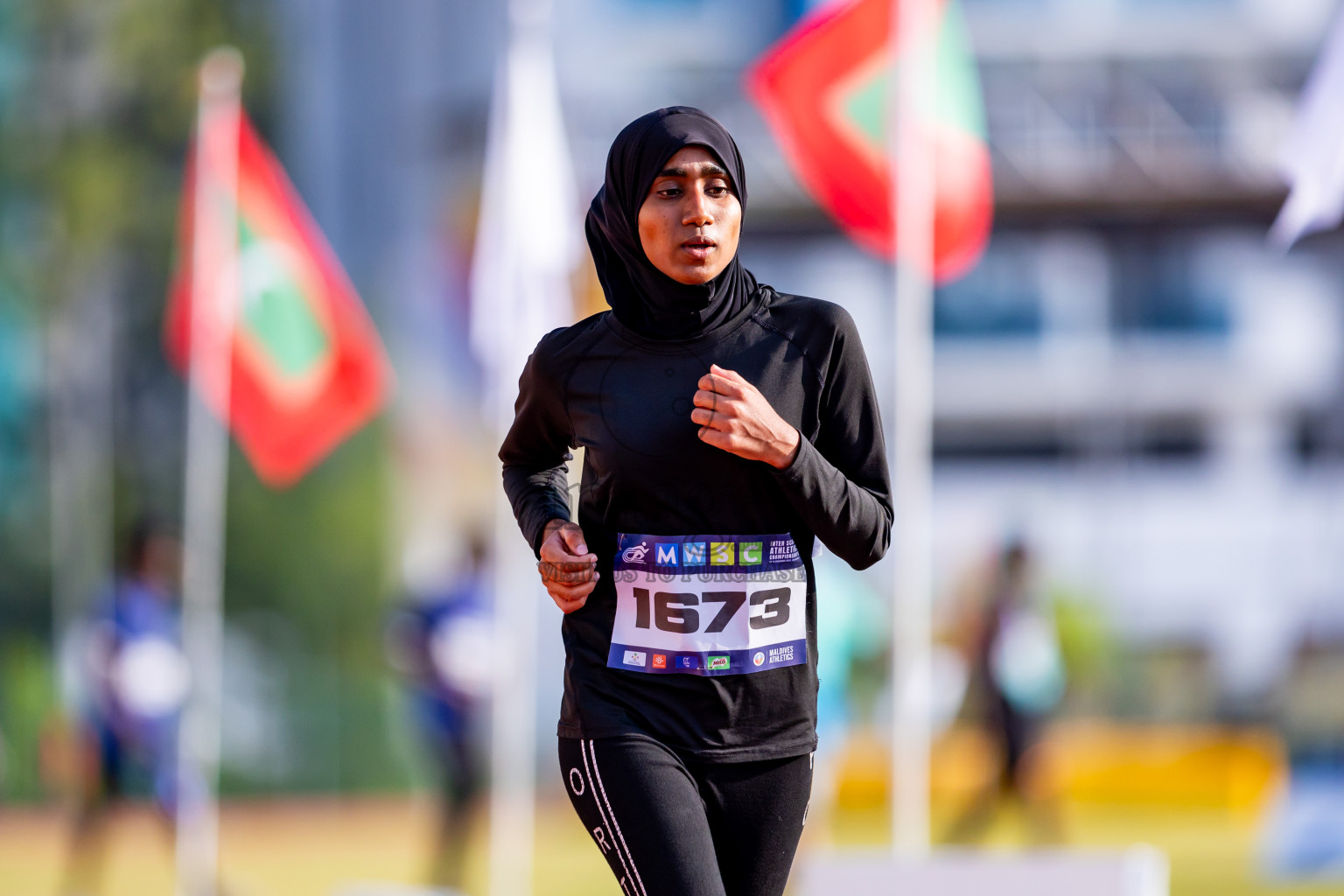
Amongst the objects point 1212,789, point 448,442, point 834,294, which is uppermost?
point 834,294

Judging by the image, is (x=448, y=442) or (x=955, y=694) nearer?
(x=955, y=694)

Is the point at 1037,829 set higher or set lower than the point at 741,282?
lower

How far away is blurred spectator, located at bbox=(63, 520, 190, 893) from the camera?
11812 millimetres

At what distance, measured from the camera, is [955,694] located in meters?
20.5

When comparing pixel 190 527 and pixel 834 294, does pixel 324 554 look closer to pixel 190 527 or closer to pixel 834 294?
pixel 834 294

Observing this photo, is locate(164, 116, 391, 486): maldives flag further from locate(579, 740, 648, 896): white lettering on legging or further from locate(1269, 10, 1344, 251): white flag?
locate(579, 740, 648, 896): white lettering on legging

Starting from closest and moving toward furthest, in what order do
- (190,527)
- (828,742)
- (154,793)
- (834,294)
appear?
(828,742), (154,793), (190,527), (834,294)

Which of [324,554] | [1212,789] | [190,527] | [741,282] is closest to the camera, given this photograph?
[741,282]

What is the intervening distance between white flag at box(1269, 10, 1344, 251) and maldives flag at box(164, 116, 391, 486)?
6.14 m

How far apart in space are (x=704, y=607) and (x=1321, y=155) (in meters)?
4.27

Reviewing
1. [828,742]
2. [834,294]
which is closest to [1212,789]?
[828,742]

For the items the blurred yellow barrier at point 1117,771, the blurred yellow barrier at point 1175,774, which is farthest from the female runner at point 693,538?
the blurred yellow barrier at point 1175,774

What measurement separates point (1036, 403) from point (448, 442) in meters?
13.7

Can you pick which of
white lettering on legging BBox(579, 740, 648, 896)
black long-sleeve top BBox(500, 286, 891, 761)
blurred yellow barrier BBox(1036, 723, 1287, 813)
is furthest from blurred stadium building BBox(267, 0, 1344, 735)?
white lettering on legging BBox(579, 740, 648, 896)
